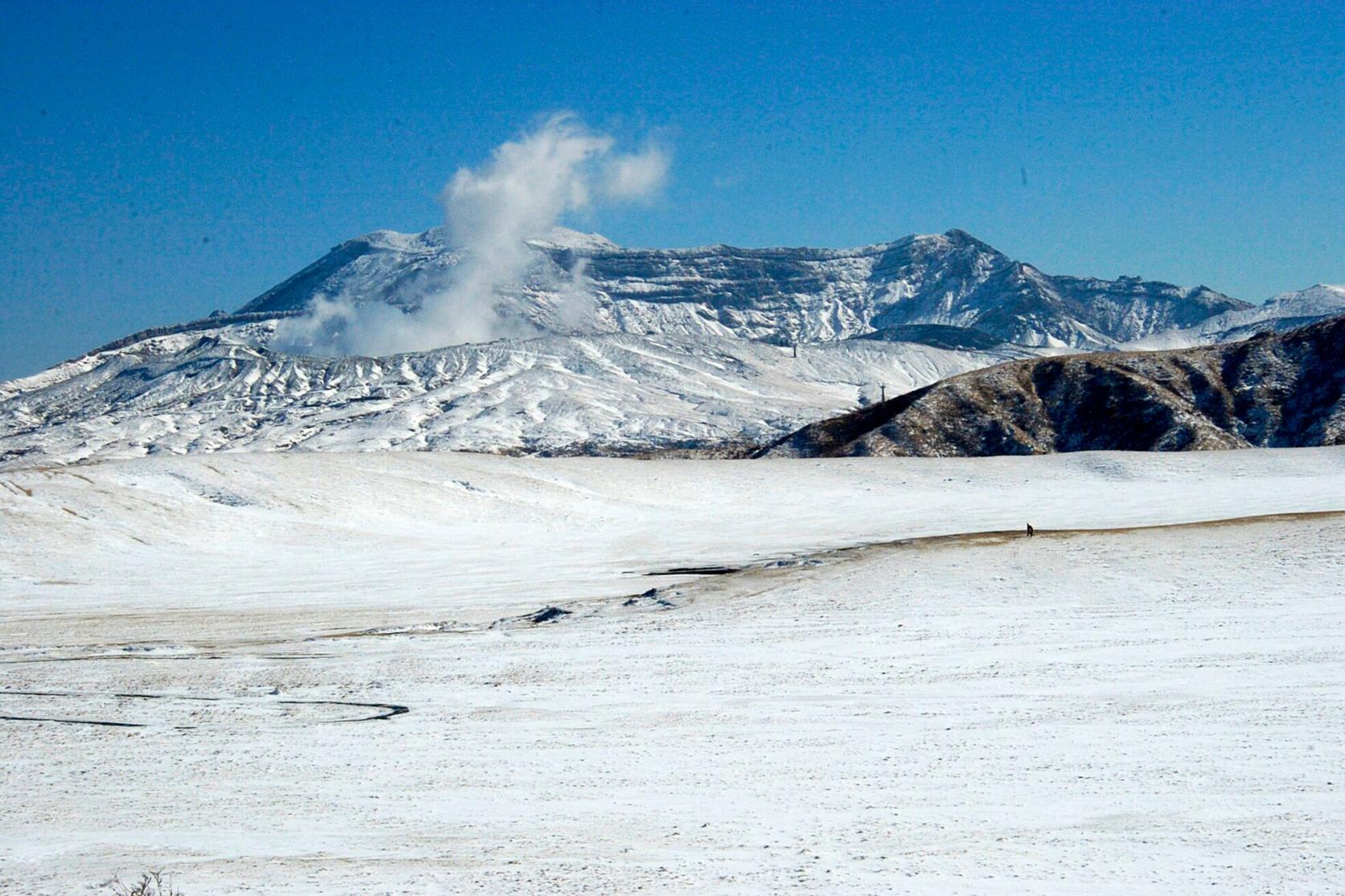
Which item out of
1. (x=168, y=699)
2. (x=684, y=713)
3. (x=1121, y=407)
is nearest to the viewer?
(x=684, y=713)

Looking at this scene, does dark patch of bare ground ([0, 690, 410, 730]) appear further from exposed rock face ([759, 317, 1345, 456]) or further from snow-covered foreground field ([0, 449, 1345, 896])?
exposed rock face ([759, 317, 1345, 456])

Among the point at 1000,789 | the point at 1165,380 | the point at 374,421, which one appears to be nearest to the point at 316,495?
the point at 1000,789

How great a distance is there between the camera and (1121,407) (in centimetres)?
9775

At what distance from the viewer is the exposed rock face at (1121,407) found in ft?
303

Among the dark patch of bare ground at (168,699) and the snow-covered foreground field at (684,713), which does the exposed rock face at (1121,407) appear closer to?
the snow-covered foreground field at (684,713)

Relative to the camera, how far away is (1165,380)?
102812mm

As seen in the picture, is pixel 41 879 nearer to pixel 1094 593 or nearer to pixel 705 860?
pixel 705 860

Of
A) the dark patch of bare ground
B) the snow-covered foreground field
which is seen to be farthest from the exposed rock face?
the dark patch of bare ground

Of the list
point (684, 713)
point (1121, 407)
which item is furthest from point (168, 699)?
point (1121, 407)

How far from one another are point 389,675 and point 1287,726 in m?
11.5

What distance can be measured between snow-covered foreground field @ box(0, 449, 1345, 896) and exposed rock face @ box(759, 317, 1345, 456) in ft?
198

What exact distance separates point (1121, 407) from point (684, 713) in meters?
90.5

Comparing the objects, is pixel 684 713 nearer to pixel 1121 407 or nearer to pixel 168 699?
pixel 168 699

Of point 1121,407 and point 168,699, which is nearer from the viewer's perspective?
Answer: point 168,699
